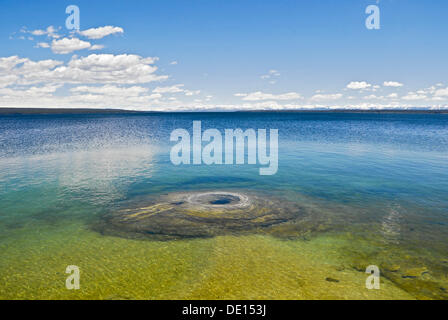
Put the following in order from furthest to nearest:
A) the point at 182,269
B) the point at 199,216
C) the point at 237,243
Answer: the point at 199,216 → the point at 237,243 → the point at 182,269

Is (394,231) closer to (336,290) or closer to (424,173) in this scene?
(336,290)

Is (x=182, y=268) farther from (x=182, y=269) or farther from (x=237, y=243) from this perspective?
(x=237, y=243)

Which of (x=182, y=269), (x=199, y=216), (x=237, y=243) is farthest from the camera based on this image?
(x=199, y=216)

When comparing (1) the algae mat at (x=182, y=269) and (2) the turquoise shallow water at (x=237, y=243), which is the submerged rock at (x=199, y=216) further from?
(1) the algae mat at (x=182, y=269)

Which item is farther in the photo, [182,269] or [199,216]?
[199,216]

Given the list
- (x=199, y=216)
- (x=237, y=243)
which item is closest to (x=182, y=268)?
(x=237, y=243)

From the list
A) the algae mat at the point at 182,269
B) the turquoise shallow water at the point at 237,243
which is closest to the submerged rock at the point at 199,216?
the turquoise shallow water at the point at 237,243

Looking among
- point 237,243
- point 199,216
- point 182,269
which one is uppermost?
point 199,216
